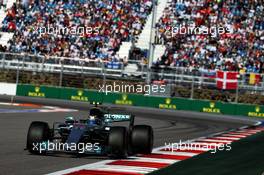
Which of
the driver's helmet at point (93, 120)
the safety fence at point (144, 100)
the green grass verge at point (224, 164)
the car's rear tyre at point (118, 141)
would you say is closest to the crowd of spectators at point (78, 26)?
the safety fence at point (144, 100)

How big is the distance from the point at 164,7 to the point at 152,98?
9112mm

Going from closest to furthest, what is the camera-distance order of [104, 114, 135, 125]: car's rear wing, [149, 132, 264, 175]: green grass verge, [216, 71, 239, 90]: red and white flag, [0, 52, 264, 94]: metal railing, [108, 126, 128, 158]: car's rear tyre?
[149, 132, 264, 175]: green grass verge → [108, 126, 128, 158]: car's rear tyre → [104, 114, 135, 125]: car's rear wing → [216, 71, 239, 90]: red and white flag → [0, 52, 264, 94]: metal railing

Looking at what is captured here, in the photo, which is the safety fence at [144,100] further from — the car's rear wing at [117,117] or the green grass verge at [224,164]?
the car's rear wing at [117,117]

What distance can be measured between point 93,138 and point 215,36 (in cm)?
2474

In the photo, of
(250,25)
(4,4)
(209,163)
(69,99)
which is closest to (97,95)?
(69,99)

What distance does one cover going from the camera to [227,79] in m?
32.1

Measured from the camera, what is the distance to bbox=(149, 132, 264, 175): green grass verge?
9992 millimetres

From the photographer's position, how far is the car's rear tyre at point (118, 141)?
36.7 ft

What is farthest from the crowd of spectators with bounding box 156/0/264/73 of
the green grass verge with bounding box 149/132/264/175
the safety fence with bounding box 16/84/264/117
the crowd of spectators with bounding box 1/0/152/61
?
the green grass verge with bounding box 149/132/264/175

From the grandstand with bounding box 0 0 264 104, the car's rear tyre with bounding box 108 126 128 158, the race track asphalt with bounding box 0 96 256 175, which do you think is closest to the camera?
the race track asphalt with bounding box 0 96 256 175

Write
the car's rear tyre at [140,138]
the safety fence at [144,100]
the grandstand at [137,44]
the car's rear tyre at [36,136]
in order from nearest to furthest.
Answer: the car's rear tyre at [36,136] < the car's rear tyre at [140,138] < the safety fence at [144,100] < the grandstand at [137,44]

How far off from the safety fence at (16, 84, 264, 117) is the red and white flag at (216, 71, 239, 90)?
87cm

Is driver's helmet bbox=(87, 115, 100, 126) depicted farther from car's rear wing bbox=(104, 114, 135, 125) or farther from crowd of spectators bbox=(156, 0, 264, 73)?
crowd of spectators bbox=(156, 0, 264, 73)

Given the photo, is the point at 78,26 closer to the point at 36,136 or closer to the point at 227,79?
the point at 227,79
